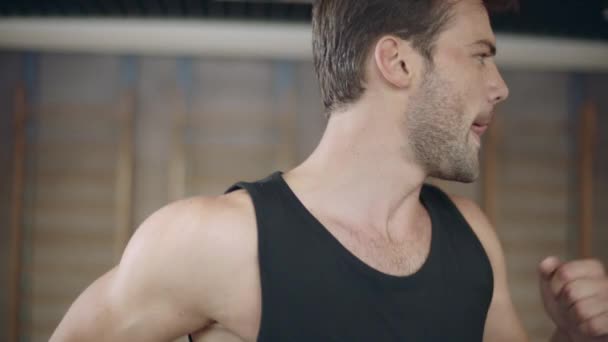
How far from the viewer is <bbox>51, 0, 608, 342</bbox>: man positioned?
921 millimetres

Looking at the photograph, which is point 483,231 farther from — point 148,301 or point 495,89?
point 148,301

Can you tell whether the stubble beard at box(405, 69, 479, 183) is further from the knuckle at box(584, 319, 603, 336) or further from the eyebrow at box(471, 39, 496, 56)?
the knuckle at box(584, 319, 603, 336)

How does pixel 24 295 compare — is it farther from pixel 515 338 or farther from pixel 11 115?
pixel 515 338

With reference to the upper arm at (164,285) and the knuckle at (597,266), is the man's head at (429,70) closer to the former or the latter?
the knuckle at (597,266)

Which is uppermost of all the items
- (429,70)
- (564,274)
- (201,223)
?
(429,70)

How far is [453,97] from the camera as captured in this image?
106 centimetres

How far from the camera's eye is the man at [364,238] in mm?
921

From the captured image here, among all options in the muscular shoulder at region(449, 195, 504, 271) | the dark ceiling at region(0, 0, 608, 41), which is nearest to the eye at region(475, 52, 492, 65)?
the muscular shoulder at region(449, 195, 504, 271)

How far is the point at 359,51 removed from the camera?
111cm

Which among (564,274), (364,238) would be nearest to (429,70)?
(364,238)

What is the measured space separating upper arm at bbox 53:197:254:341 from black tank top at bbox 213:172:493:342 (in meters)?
0.08

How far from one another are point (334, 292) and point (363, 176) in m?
0.24

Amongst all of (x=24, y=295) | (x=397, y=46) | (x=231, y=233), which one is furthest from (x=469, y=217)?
(x=24, y=295)

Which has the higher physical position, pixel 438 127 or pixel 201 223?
pixel 438 127
